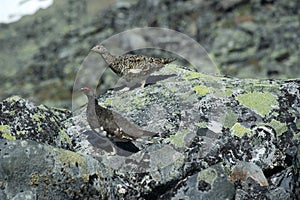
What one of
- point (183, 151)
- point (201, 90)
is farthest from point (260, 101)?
point (183, 151)

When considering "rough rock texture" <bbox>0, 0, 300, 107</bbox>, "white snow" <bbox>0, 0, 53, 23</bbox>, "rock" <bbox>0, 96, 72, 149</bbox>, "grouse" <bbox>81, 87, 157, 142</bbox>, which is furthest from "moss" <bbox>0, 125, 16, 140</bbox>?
"white snow" <bbox>0, 0, 53, 23</bbox>

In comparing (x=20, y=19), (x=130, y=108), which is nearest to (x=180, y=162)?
(x=130, y=108)

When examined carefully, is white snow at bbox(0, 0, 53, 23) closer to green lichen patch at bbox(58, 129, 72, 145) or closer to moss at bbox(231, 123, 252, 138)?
green lichen patch at bbox(58, 129, 72, 145)

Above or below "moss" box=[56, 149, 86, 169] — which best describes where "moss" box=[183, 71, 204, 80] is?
below

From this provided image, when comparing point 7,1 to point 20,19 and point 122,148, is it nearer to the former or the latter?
point 20,19

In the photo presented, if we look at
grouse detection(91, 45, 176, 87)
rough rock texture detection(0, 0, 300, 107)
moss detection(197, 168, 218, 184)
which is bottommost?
rough rock texture detection(0, 0, 300, 107)

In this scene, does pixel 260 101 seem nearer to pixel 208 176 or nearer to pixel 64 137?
pixel 208 176
